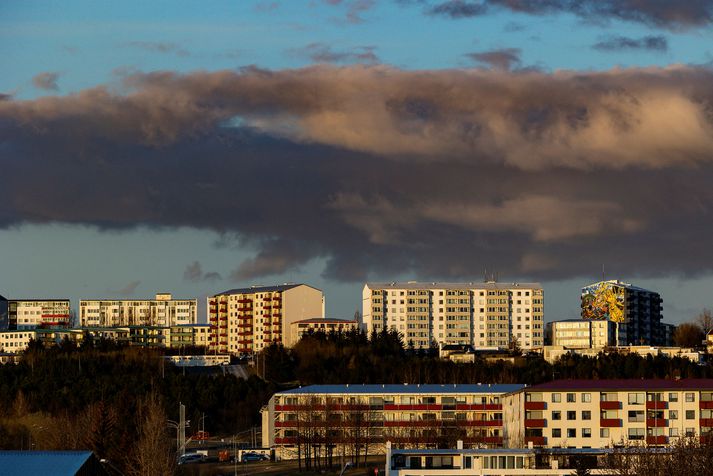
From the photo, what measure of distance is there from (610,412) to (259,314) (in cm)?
9066

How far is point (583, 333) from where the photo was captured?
174625 millimetres

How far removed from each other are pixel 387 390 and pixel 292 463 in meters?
12.8

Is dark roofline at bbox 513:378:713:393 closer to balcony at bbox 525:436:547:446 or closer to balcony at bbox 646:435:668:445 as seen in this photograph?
balcony at bbox 525:436:547:446

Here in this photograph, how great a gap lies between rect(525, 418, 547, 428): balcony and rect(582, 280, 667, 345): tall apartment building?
9753cm

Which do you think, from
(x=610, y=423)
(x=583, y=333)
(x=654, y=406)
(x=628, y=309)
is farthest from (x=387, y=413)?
(x=628, y=309)

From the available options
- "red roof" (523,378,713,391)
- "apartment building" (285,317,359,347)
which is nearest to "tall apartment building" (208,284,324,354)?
"apartment building" (285,317,359,347)

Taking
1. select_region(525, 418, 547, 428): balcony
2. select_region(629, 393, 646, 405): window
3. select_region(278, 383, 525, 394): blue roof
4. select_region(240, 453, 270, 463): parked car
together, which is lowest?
select_region(240, 453, 270, 463): parked car

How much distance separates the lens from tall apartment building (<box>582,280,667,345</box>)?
19125 cm

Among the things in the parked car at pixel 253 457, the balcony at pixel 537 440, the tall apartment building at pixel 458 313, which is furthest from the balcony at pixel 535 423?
the tall apartment building at pixel 458 313

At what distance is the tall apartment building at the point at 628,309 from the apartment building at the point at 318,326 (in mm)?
37775

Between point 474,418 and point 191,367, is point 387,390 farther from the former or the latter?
point 191,367

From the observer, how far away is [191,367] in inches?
5842

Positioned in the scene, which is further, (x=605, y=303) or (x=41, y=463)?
(x=605, y=303)

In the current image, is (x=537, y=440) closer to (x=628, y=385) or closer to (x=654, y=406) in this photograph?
(x=628, y=385)
